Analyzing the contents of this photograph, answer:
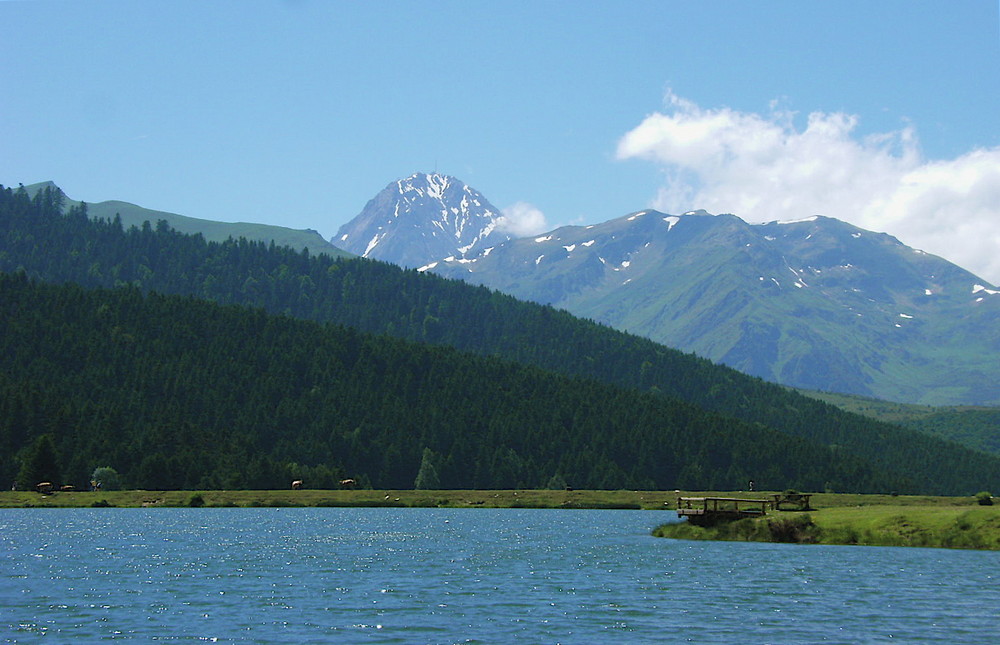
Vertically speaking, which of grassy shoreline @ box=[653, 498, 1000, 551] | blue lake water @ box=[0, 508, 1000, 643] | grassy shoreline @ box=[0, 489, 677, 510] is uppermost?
grassy shoreline @ box=[653, 498, 1000, 551]

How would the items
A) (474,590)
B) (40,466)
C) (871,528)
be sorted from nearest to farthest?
(474,590) < (871,528) < (40,466)

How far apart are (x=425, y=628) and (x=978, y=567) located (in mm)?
46594

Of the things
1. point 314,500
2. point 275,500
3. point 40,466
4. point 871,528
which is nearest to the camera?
point 871,528

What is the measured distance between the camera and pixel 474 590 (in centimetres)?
6028

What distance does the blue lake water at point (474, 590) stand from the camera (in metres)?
46.6

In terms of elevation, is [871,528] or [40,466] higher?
[871,528]

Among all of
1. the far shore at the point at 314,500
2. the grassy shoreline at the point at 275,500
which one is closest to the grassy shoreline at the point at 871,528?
the far shore at the point at 314,500

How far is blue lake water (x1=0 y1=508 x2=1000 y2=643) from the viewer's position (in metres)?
46.6

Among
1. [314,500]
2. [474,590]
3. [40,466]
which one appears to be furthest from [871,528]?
[40,466]

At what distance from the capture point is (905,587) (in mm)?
63031

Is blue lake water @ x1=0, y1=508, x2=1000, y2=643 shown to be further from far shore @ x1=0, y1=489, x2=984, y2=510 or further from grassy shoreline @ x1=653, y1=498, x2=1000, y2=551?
far shore @ x1=0, y1=489, x2=984, y2=510

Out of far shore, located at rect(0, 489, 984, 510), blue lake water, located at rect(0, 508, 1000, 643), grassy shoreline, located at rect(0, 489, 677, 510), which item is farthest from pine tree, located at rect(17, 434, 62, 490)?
blue lake water, located at rect(0, 508, 1000, 643)

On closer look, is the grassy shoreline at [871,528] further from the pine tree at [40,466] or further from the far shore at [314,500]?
the pine tree at [40,466]

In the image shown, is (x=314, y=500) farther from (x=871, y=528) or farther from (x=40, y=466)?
(x=871, y=528)
